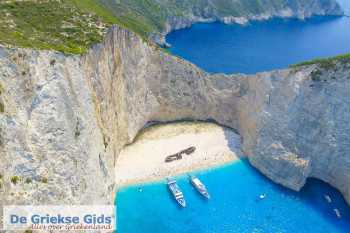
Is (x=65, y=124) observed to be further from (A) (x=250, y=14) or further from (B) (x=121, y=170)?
(A) (x=250, y=14)

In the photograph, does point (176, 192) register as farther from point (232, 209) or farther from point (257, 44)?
point (257, 44)

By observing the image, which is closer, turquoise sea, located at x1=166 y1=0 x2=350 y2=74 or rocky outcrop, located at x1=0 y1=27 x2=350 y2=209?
rocky outcrop, located at x1=0 y1=27 x2=350 y2=209

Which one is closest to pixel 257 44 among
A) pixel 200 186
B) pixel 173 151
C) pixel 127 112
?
pixel 173 151

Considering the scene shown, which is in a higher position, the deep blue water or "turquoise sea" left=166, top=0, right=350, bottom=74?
"turquoise sea" left=166, top=0, right=350, bottom=74

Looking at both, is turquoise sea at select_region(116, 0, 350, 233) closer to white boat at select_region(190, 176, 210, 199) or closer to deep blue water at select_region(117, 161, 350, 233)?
deep blue water at select_region(117, 161, 350, 233)

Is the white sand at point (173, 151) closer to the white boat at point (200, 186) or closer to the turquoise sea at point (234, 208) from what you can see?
the turquoise sea at point (234, 208)

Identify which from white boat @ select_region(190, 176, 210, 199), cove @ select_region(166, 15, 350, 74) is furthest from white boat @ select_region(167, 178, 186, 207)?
cove @ select_region(166, 15, 350, 74)
